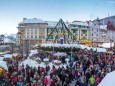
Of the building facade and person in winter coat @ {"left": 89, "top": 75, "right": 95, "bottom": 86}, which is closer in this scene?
person in winter coat @ {"left": 89, "top": 75, "right": 95, "bottom": 86}

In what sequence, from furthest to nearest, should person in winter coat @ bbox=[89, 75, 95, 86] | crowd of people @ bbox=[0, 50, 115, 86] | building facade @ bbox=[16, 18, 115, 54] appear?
1. building facade @ bbox=[16, 18, 115, 54]
2. crowd of people @ bbox=[0, 50, 115, 86]
3. person in winter coat @ bbox=[89, 75, 95, 86]

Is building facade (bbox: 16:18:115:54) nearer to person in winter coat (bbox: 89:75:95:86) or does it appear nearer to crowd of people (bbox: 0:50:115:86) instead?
crowd of people (bbox: 0:50:115:86)

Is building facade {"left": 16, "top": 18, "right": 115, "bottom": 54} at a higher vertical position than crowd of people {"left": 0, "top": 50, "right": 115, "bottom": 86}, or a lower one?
higher

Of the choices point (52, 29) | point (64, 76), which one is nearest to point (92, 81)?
point (64, 76)

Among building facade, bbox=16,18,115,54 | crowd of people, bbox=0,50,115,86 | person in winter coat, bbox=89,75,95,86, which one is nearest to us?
person in winter coat, bbox=89,75,95,86

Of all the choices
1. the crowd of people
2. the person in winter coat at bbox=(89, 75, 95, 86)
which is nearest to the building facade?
the crowd of people

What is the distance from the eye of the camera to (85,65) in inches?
896

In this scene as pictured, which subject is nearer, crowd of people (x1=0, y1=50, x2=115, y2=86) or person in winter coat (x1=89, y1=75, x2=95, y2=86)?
person in winter coat (x1=89, y1=75, x2=95, y2=86)

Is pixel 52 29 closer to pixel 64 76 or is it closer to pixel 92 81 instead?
pixel 64 76

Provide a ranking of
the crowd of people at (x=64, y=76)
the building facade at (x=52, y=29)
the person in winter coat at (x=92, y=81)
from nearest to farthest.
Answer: the person in winter coat at (x=92, y=81), the crowd of people at (x=64, y=76), the building facade at (x=52, y=29)

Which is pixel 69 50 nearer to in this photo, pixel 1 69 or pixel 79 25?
pixel 1 69

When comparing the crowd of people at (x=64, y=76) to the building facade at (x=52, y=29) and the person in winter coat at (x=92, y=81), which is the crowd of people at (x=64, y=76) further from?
the building facade at (x=52, y=29)

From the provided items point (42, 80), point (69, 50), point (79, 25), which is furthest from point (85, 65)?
point (79, 25)

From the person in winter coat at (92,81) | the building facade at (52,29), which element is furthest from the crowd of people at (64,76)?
the building facade at (52,29)
